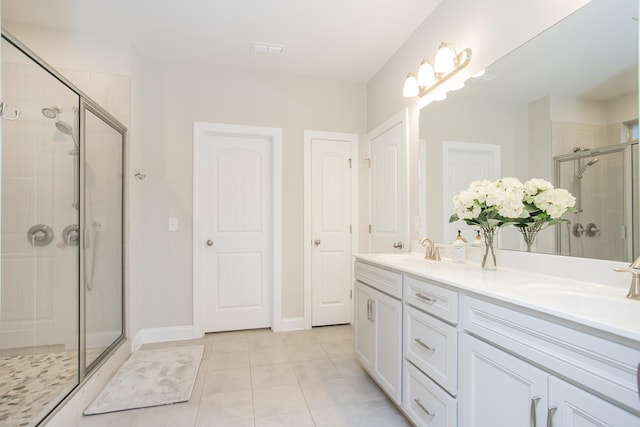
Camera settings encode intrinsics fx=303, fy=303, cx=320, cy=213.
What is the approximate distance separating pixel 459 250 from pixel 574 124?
0.86 metres

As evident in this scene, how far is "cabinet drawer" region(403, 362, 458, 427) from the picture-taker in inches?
49.7

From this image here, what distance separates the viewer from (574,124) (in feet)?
4.28

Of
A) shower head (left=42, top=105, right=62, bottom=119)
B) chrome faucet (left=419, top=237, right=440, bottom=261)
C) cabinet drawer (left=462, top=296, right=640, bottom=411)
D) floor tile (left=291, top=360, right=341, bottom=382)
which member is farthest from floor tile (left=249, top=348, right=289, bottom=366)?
shower head (left=42, top=105, right=62, bottom=119)

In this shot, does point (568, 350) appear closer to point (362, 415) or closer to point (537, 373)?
point (537, 373)

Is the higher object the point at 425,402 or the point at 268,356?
the point at 425,402

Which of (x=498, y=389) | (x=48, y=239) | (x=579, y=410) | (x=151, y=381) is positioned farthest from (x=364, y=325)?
(x=48, y=239)

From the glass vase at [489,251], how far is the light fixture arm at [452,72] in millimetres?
1076

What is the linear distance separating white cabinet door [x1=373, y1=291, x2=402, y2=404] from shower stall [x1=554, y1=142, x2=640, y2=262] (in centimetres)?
85

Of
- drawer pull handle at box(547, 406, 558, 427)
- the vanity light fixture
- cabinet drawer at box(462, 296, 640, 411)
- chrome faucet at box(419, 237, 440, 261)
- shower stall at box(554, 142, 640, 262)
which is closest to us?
cabinet drawer at box(462, 296, 640, 411)

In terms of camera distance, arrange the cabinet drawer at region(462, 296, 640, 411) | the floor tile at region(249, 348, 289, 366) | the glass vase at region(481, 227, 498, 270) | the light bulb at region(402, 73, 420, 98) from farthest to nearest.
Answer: the floor tile at region(249, 348, 289, 366), the light bulb at region(402, 73, 420, 98), the glass vase at region(481, 227, 498, 270), the cabinet drawer at region(462, 296, 640, 411)

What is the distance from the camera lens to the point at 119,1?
6.89 ft

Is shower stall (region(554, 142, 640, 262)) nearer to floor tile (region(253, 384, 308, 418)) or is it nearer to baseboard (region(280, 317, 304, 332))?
floor tile (region(253, 384, 308, 418))

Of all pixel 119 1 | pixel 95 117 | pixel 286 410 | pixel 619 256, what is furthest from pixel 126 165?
pixel 619 256

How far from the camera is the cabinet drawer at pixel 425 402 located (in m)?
1.26
